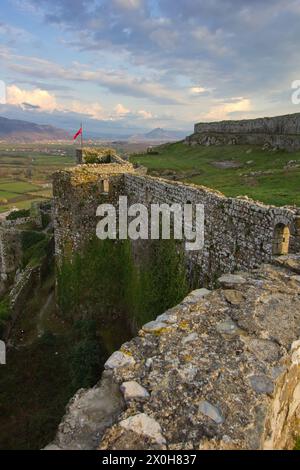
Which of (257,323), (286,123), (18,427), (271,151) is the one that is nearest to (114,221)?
(18,427)

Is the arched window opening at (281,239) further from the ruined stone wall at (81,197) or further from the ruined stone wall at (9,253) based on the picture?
the ruined stone wall at (9,253)

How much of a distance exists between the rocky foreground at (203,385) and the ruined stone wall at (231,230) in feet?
7.25

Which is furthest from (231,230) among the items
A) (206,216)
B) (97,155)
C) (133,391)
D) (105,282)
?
(97,155)

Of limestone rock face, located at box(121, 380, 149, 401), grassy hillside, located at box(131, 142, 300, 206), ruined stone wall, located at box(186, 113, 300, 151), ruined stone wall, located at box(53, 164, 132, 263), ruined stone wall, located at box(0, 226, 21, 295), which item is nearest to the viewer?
limestone rock face, located at box(121, 380, 149, 401)

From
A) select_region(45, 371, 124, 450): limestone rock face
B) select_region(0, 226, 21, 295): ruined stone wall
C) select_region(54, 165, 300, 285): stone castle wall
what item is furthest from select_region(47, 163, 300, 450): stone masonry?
select_region(0, 226, 21, 295): ruined stone wall

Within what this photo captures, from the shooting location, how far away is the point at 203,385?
4.07 m

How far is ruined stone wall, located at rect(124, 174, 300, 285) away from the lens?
7.86m

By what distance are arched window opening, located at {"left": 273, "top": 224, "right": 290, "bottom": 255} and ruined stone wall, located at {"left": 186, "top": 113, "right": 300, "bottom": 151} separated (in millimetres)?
19964

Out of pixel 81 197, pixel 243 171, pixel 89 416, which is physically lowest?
pixel 89 416

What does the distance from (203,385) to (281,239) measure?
14.7 ft

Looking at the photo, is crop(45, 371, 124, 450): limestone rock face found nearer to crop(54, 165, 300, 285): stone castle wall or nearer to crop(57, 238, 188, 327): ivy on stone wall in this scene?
crop(54, 165, 300, 285): stone castle wall

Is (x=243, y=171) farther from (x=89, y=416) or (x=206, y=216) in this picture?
(x=89, y=416)

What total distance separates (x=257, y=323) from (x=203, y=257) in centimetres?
488

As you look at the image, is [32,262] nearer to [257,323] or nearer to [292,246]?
[292,246]
